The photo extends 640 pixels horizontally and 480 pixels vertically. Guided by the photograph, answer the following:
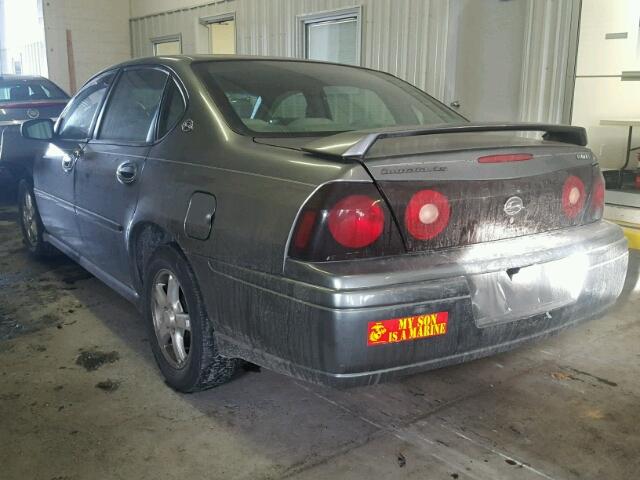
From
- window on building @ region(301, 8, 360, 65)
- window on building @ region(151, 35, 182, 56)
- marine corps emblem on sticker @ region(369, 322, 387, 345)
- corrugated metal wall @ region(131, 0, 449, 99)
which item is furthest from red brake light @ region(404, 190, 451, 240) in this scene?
window on building @ region(151, 35, 182, 56)

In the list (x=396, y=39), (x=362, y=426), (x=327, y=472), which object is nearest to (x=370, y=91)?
(x=362, y=426)

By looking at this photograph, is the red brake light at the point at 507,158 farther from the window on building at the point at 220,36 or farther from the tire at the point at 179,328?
the window on building at the point at 220,36

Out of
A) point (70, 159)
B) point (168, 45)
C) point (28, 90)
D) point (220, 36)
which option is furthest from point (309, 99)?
point (168, 45)

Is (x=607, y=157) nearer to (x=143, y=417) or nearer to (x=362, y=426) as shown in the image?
(x=362, y=426)

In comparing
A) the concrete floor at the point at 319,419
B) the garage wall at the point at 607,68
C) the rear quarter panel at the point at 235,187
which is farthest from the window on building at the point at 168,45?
the rear quarter panel at the point at 235,187

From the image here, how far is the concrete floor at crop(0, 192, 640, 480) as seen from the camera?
2.24 metres

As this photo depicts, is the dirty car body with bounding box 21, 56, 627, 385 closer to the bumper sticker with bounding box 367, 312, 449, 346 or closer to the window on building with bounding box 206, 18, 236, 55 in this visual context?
the bumper sticker with bounding box 367, 312, 449, 346

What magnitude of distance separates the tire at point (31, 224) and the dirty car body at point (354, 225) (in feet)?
7.18

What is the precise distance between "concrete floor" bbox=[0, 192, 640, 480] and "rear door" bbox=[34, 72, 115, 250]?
822 millimetres

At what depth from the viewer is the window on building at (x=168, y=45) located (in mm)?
11234

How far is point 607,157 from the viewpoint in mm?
6168

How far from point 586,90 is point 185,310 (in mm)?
4477

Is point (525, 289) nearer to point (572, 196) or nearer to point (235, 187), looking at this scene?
point (572, 196)

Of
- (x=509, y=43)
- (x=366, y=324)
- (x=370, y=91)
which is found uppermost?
(x=509, y=43)
